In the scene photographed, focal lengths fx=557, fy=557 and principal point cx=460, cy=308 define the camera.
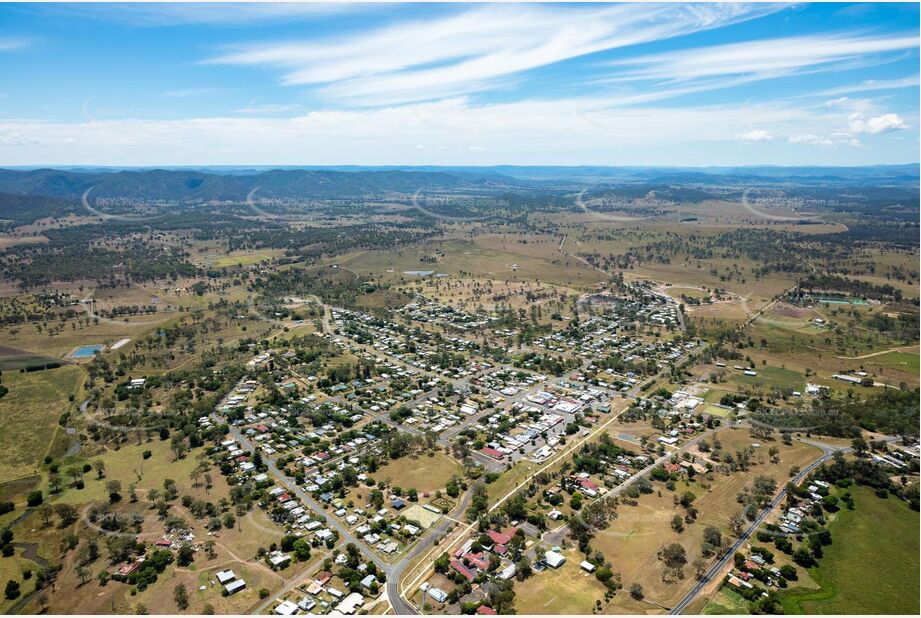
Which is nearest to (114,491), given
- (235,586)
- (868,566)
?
(235,586)

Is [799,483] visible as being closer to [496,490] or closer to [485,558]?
[496,490]

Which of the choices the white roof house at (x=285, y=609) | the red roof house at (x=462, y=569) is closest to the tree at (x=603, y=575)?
the red roof house at (x=462, y=569)

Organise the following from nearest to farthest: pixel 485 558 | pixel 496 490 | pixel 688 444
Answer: pixel 485 558 < pixel 496 490 < pixel 688 444

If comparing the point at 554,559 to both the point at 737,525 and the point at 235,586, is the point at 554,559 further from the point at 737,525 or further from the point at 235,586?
the point at 235,586

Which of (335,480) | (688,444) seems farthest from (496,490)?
(688,444)

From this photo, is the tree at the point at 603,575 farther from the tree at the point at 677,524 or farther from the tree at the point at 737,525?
the tree at the point at 737,525

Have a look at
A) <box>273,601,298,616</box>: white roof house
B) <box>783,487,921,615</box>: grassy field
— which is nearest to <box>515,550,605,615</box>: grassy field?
<box>783,487,921,615</box>: grassy field
